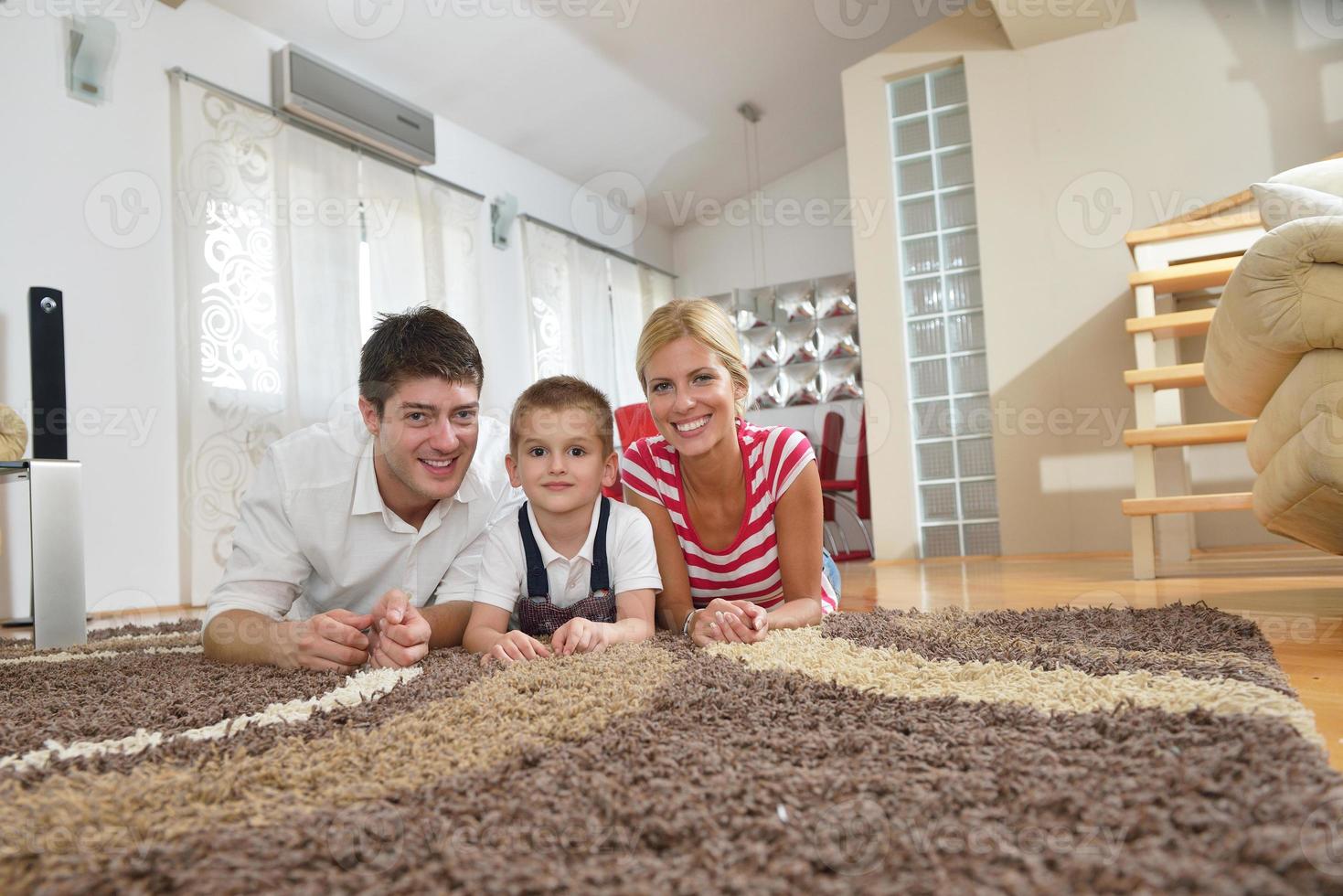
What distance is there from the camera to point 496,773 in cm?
63

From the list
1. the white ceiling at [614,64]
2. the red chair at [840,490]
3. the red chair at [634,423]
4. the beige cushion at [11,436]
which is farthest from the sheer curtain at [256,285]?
the red chair at [840,490]

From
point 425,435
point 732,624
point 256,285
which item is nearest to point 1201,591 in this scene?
point 732,624

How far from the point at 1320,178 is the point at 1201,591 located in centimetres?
89

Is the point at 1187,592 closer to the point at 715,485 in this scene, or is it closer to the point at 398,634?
the point at 715,485

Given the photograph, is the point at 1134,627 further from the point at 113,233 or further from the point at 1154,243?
the point at 113,233

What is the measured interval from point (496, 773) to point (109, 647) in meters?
1.52

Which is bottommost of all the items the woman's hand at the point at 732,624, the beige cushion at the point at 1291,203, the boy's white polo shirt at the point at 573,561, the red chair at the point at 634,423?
the woman's hand at the point at 732,624

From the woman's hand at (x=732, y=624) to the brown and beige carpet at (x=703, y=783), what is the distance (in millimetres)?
248

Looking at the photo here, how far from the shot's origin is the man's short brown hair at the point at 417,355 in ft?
4.50

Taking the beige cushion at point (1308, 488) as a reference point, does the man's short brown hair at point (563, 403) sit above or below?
above

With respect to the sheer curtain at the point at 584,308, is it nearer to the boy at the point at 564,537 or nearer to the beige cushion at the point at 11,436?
the beige cushion at the point at 11,436

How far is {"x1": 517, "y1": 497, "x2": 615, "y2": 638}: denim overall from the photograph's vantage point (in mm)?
1408

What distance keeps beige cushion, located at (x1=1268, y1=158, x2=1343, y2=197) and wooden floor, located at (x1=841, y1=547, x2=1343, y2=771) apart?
0.77 m

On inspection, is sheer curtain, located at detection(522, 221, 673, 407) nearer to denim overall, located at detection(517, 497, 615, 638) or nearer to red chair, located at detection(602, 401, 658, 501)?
red chair, located at detection(602, 401, 658, 501)
